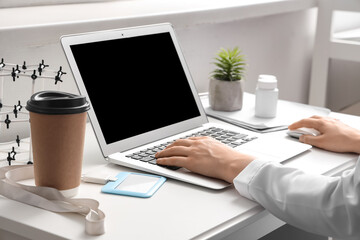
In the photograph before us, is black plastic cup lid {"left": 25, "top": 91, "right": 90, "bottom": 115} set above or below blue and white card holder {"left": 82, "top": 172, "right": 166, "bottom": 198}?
above

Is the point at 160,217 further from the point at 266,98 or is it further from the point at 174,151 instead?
the point at 266,98

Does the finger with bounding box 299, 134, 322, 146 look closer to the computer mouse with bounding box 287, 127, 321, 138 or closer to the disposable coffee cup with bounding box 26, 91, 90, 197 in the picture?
the computer mouse with bounding box 287, 127, 321, 138

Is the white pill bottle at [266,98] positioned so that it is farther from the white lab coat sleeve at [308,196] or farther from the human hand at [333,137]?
the white lab coat sleeve at [308,196]

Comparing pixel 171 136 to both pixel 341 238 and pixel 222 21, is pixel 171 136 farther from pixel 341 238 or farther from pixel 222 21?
pixel 222 21

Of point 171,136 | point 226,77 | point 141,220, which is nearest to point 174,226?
point 141,220

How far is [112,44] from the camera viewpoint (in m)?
1.28

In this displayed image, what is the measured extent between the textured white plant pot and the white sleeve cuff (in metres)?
0.50

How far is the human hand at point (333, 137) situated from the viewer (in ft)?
4.24

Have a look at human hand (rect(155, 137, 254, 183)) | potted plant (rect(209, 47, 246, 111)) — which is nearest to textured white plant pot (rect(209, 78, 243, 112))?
potted plant (rect(209, 47, 246, 111))

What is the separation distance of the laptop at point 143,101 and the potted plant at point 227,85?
0.13 m

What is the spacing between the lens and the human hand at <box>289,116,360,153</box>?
129cm

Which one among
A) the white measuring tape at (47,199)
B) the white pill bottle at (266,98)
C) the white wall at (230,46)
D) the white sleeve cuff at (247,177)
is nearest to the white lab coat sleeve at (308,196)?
the white sleeve cuff at (247,177)

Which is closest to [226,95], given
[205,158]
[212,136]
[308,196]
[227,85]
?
[227,85]

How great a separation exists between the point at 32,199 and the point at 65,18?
61 cm
